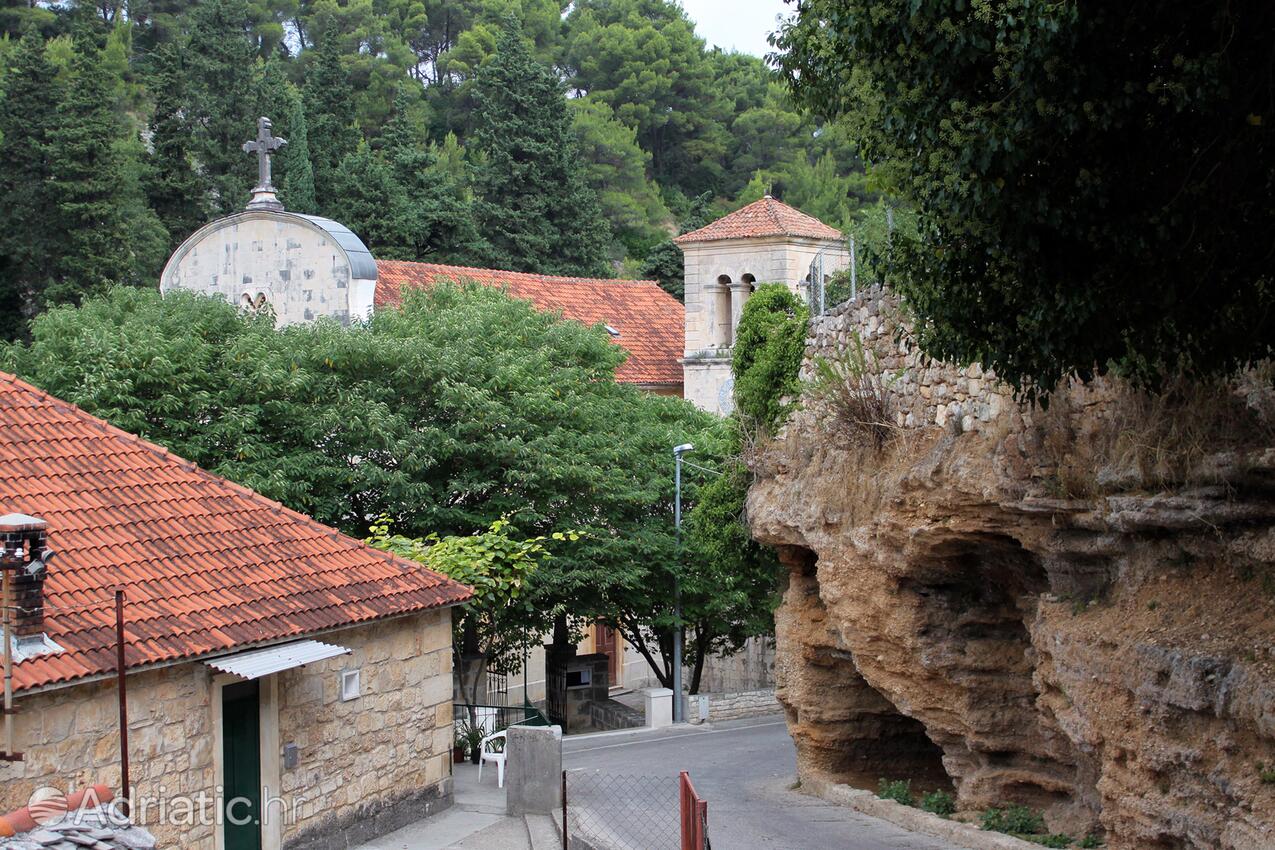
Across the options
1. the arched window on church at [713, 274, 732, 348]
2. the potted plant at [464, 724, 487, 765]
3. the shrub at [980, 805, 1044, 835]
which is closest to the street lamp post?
the potted plant at [464, 724, 487, 765]

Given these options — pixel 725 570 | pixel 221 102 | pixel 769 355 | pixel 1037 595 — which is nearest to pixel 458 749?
pixel 725 570

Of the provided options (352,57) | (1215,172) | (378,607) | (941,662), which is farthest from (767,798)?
(352,57)

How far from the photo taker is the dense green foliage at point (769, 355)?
53.2ft

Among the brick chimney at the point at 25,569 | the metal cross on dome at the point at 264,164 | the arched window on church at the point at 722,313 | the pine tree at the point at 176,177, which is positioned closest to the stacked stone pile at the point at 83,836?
the brick chimney at the point at 25,569

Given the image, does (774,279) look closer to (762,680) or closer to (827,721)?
(762,680)

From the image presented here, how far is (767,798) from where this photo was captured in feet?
52.1

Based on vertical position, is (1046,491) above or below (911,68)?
below

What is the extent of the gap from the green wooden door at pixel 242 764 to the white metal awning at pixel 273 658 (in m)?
0.38

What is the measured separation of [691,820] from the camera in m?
10.1

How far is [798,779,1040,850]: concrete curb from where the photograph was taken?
12.2 meters

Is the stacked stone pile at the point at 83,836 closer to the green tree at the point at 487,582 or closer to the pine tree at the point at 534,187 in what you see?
the green tree at the point at 487,582

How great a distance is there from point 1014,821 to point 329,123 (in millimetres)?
40734

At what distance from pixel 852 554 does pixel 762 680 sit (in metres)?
19.2

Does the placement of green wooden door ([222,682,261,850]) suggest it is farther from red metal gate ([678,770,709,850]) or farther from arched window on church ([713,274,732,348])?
arched window on church ([713,274,732,348])
